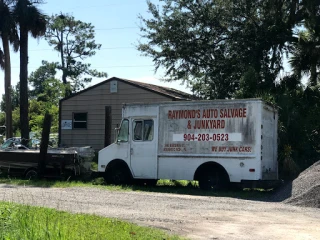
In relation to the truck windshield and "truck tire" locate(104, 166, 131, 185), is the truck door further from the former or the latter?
"truck tire" locate(104, 166, 131, 185)

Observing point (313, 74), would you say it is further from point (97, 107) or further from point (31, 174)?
point (31, 174)

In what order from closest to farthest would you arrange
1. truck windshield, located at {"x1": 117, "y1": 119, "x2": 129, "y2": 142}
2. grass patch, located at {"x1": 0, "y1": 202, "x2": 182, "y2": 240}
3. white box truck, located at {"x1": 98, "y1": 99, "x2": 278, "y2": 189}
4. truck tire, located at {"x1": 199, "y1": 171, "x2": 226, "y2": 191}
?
grass patch, located at {"x1": 0, "y1": 202, "x2": 182, "y2": 240} → white box truck, located at {"x1": 98, "y1": 99, "x2": 278, "y2": 189} → truck tire, located at {"x1": 199, "y1": 171, "x2": 226, "y2": 191} → truck windshield, located at {"x1": 117, "y1": 119, "x2": 129, "y2": 142}

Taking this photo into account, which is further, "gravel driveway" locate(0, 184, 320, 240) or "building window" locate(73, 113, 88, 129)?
"building window" locate(73, 113, 88, 129)

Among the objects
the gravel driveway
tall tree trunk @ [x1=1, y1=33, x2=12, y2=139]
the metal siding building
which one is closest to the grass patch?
the gravel driveway

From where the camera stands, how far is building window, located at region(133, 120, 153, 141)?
1597 cm

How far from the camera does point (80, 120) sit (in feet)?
90.6

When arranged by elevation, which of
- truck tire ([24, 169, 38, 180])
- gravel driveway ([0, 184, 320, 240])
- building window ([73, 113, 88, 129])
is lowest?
gravel driveway ([0, 184, 320, 240])

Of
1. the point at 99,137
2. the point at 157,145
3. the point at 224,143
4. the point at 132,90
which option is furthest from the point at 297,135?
the point at 99,137

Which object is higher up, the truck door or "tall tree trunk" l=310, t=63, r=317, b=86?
"tall tree trunk" l=310, t=63, r=317, b=86

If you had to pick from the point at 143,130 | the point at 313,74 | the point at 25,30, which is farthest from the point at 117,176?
the point at 25,30

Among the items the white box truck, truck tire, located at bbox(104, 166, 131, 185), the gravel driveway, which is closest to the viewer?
the gravel driveway

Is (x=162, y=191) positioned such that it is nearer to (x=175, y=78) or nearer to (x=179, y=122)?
(x=179, y=122)

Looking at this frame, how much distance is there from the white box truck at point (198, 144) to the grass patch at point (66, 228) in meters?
6.38

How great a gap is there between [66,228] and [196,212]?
13.1 feet
